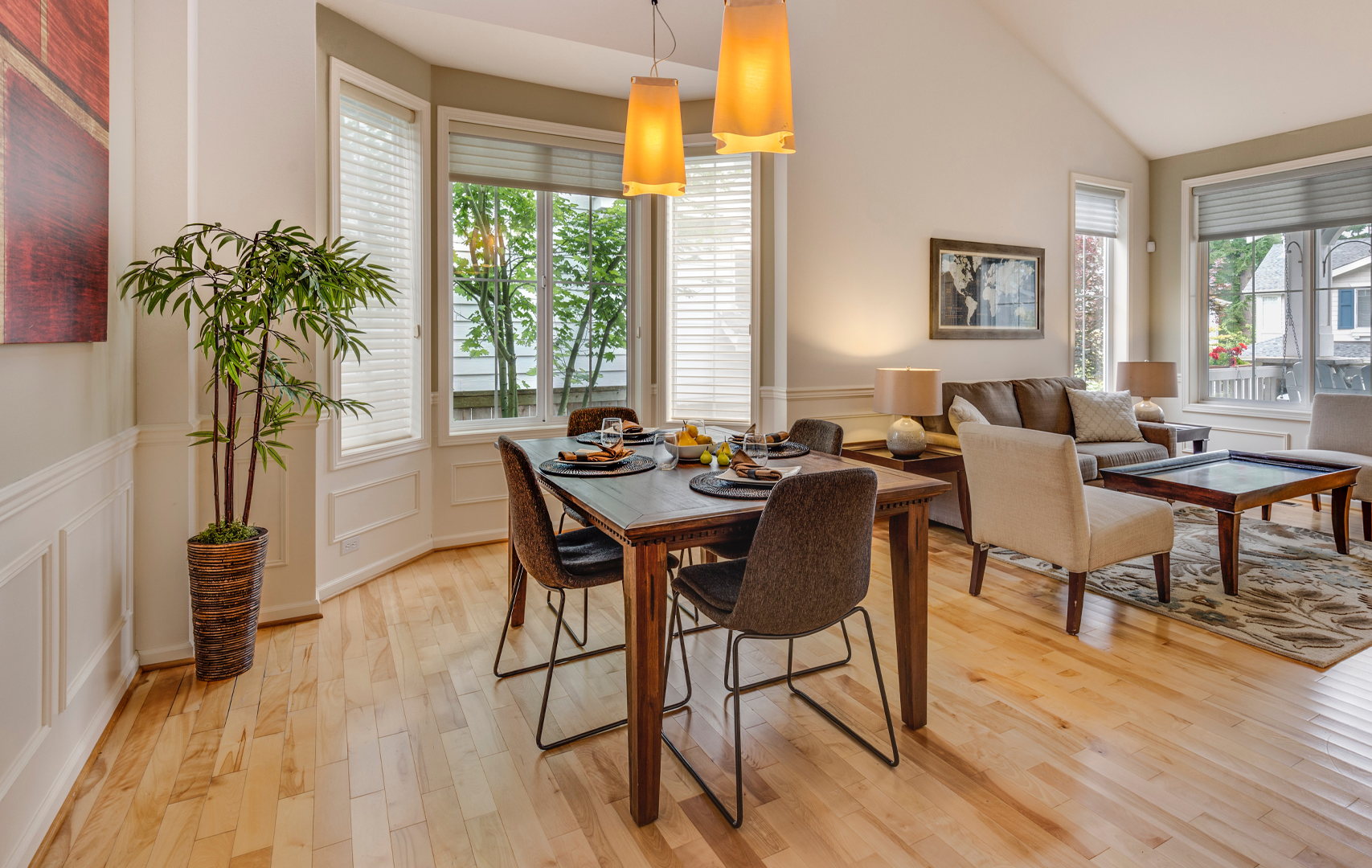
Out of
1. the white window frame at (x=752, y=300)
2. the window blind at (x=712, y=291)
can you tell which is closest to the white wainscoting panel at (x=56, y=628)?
the white window frame at (x=752, y=300)

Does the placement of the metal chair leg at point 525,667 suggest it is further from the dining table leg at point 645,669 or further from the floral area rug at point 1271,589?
the floral area rug at point 1271,589

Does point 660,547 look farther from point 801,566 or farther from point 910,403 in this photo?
point 910,403

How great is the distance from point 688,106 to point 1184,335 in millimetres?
4670

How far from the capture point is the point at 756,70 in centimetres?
213

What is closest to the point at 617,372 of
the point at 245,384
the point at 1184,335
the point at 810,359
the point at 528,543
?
the point at 810,359

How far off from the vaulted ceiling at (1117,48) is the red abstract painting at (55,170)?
159 centimetres

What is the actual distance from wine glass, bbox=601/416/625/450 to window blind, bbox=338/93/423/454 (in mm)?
1521

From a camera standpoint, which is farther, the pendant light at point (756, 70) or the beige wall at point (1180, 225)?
the beige wall at point (1180, 225)

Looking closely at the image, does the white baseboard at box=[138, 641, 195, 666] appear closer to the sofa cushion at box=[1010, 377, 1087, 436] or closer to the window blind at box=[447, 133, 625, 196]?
the window blind at box=[447, 133, 625, 196]

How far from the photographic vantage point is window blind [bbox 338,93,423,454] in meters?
3.61

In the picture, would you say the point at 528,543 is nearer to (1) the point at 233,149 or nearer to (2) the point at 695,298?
(1) the point at 233,149

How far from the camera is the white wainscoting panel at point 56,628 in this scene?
1609 millimetres

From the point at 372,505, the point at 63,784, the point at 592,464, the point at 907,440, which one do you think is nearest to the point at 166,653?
the point at 63,784

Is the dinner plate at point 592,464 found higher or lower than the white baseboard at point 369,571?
higher
